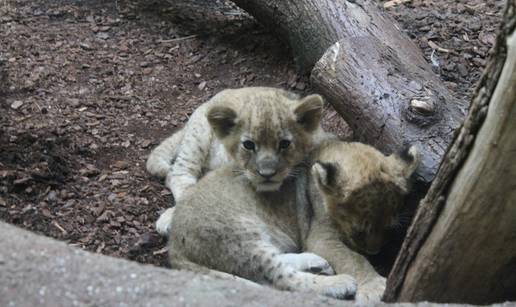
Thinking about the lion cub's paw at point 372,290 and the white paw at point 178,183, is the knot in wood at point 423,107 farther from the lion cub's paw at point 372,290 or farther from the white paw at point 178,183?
the white paw at point 178,183

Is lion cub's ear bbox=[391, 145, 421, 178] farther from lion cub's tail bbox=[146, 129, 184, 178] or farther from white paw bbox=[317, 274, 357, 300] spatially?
lion cub's tail bbox=[146, 129, 184, 178]

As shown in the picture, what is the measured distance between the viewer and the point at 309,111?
6.37 m

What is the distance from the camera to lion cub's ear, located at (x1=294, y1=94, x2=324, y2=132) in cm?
631

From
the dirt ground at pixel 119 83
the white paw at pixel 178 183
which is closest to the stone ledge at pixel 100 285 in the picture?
the dirt ground at pixel 119 83

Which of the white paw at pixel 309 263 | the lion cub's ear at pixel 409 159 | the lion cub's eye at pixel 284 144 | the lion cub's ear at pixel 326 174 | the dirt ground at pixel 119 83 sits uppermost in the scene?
the lion cub's ear at pixel 409 159

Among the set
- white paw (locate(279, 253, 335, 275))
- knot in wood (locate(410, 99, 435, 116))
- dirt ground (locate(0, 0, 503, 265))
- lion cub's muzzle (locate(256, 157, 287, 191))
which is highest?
knot in wood (locate(410, 99, 435, 116))

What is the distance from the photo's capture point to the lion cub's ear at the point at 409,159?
5.71 metres

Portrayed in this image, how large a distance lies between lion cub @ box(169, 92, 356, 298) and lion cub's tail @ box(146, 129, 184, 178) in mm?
897

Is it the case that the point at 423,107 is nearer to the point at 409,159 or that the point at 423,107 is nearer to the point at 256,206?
the point at 409,159

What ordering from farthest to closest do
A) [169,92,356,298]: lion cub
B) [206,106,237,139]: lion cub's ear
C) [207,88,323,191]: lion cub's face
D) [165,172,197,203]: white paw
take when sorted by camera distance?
[165,172,197,203]: white paw
[206,106,237,139]: lion cub's ear
[207,88,323,191]: lion cub's face
[169,92,356,298]: lion cub

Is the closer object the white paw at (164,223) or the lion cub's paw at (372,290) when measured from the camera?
the lion cub's paw at (372,290)

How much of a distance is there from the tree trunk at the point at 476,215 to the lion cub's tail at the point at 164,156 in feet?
9.52

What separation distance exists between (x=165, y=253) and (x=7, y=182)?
1533 mm

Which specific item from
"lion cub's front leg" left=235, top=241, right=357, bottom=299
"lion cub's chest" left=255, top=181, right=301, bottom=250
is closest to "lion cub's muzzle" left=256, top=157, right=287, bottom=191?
"lion cub's chest" left=255, top=181, right=301, bottom=250
